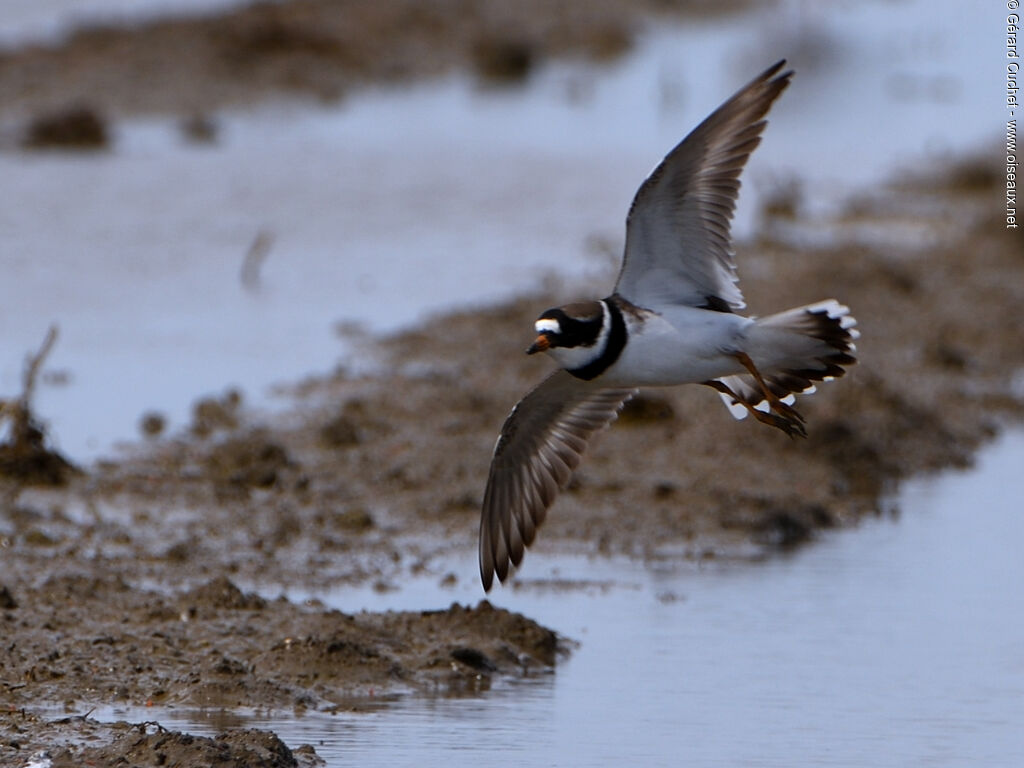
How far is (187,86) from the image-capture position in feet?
92.1

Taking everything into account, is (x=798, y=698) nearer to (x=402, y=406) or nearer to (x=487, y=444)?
(x=487, y=444)

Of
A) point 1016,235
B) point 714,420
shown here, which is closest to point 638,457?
point 714,420

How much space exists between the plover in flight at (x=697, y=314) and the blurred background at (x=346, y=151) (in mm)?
4986

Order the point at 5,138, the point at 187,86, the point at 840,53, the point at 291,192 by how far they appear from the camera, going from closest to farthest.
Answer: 1. the point at 291,192
2. the point at 5,138
3. the point at 187,86
4. the point at 840,53

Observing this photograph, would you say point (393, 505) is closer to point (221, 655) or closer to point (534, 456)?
point (534, 456)

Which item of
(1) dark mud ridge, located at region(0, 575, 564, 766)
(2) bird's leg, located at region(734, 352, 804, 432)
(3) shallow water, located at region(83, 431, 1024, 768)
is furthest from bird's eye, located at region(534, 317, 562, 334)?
(3) shallow water, located at region(83, 431, 1024, 768)

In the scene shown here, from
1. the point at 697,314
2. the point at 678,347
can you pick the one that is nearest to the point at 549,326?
the point at 678,347

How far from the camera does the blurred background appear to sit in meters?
16.4

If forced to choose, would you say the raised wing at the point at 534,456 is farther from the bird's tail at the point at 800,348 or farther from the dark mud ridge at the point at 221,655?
the bird's tail at the point at 800,348

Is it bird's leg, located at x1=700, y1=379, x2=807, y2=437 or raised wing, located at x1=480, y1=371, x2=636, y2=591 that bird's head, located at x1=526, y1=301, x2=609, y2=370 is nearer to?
bird's leg, located at x1=700, y1=379, x2=807, y2=437

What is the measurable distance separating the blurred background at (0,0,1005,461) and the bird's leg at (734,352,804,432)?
5252 mm

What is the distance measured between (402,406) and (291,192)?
9781 millimetres

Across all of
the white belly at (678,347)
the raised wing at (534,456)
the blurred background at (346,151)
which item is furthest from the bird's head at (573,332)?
the blurred background at (346,151)

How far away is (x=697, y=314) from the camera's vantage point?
8.68 metres
